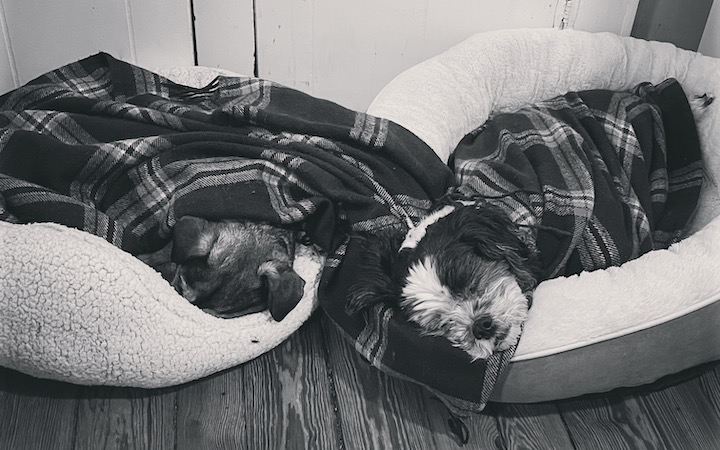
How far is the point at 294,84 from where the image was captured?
9.16ft

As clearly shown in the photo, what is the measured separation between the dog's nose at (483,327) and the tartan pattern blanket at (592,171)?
0.39 m

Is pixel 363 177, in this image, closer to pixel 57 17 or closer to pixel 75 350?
pixel 75 350

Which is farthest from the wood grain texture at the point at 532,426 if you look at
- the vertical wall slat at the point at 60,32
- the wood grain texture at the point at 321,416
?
the vertical wall slat at the point at 60,32

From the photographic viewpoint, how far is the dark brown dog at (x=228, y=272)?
1915 mm

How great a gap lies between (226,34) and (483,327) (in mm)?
1485

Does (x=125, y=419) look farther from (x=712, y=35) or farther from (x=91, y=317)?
(x=712, y=35)

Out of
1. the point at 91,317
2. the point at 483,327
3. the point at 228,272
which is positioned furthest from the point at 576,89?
the point at 91,317

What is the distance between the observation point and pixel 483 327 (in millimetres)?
1676

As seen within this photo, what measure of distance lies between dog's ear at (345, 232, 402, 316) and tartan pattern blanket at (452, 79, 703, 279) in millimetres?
398

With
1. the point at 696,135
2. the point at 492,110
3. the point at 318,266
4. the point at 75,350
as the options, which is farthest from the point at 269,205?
the point at 696,135

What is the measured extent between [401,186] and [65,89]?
3.56 feet

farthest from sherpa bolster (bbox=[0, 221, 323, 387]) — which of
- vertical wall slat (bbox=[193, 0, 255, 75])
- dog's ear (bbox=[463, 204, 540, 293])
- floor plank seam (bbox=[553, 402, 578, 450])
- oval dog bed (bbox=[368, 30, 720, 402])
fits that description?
vertical wall slat (bbox=[193, 0, 255, 75])

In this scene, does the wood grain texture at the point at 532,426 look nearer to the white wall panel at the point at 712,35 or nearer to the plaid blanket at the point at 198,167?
the plaid blanket at the point at 198,167

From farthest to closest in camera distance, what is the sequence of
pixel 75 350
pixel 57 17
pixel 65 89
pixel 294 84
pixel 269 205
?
pixel 294 84 < pixel 57 17 < pixel 65 89 < pixel 269 205 < pixel 75 350
